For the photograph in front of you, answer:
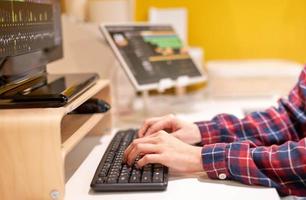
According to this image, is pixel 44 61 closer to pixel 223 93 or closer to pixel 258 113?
pixel 258 113

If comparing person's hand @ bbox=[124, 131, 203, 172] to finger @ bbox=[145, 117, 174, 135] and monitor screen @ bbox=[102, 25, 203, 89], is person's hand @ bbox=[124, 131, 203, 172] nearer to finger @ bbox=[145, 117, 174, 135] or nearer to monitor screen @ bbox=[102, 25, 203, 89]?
finger @ bbox=[145, 117, 174, 135]

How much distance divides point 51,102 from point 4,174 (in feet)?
0.52

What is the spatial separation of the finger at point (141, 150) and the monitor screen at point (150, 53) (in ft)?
1.93

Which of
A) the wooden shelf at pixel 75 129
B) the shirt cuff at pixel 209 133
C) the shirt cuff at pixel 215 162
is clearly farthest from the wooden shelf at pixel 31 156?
the shirt cuff at pixel 209 133

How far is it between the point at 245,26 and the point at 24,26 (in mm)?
1553

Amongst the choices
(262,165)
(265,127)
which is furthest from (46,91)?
(265,127)

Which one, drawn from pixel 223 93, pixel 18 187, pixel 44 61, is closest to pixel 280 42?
pixel 223 93

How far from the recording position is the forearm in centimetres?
83

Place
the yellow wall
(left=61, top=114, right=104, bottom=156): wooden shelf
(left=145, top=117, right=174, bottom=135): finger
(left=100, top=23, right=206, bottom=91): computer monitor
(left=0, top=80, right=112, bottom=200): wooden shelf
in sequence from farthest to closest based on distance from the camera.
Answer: the yellow wall < (left=100, top=23, right=206, bottom=91): computer monitor < (left=145, top=117, right=174, bottom=135): finger < (left=61, top=114, right=104, bottom=156): wooden shelf < (left=0, top=80, right=112, bottom=200): wooden shelf

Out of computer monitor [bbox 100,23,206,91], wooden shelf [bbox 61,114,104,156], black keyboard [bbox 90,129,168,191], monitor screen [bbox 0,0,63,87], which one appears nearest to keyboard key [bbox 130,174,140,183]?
black keyboard [bbox 90,129,168,191]

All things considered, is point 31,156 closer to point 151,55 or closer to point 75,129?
point 75,129

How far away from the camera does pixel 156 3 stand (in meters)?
2.25

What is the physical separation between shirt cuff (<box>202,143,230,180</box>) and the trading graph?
0.48m

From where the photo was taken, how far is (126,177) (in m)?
0.82
